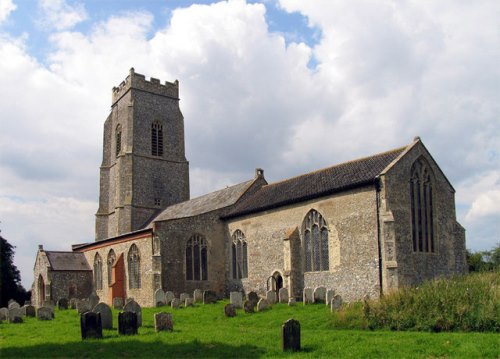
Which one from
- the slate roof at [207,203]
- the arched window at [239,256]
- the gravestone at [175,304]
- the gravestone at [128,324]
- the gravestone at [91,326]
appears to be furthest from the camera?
the slate roof at [207,203]

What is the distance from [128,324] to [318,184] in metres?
14.9

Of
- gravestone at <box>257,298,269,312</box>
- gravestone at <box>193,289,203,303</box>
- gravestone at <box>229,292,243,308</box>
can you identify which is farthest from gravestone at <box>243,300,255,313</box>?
gravestone at <box>193,289,203,303</box>

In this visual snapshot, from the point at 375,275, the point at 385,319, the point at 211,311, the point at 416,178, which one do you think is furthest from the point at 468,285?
the point at 211,311

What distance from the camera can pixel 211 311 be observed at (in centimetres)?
2497

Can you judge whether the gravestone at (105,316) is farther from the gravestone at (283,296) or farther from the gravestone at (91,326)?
the gravestone at (283,296)

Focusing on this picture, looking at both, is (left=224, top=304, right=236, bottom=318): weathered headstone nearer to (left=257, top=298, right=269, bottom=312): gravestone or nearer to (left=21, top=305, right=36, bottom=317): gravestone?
(left=257, top=298, right=269, bottom=312): gravestone

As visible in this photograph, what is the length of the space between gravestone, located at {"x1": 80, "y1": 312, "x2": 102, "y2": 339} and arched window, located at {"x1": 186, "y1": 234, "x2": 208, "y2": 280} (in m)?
16.5

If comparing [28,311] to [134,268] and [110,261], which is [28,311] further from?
[110,261]

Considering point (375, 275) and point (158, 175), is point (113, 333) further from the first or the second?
point (158, 175)

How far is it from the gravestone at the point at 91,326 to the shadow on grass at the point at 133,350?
105cm

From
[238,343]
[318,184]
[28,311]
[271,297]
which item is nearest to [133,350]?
[238,343]

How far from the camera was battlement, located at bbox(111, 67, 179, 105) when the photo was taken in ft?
153

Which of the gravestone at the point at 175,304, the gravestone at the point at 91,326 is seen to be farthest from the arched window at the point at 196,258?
the gravestone at the point at 91,326

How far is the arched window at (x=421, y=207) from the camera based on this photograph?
85.8 feet
